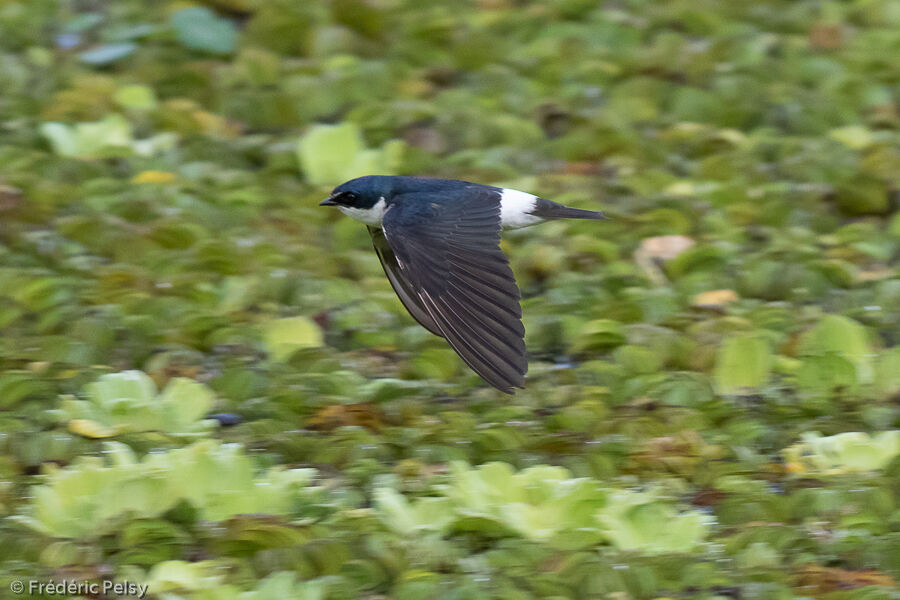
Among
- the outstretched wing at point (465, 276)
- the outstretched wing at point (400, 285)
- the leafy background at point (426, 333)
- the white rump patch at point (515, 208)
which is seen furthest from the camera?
the white rump patch at point (515, 208)

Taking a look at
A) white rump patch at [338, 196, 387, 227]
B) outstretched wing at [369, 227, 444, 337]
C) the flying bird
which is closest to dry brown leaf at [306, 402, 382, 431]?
the flying bird

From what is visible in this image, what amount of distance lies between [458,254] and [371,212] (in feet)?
1.74

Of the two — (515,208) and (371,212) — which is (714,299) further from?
(371,212)

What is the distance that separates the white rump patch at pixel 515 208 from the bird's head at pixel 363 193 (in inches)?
15.1

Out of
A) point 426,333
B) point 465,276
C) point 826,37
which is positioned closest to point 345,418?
point 465,276

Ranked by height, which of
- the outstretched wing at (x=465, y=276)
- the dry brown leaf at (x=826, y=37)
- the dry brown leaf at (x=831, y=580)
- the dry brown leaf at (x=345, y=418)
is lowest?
the dry brown leaf at (x=831, y=580)

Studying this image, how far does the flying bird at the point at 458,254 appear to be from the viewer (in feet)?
11.3

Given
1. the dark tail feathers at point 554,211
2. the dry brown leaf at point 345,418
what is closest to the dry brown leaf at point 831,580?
the dry brown leaf at point 345,418

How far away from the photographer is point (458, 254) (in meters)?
3.74

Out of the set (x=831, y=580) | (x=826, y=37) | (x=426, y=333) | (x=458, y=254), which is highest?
(x=826, y=37)

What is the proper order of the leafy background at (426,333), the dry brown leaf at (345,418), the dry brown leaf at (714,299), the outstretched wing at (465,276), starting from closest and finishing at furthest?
the leafy background at (426,333), the outstretched wing at (465,276), the dry brown leaf at (345,418), the dry brown leaf at (714,299)

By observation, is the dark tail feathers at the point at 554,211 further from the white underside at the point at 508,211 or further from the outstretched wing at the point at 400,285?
the outstretched wing at the point at 400,285

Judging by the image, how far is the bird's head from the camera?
4.14 m

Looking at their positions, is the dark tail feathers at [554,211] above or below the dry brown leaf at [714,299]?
above
